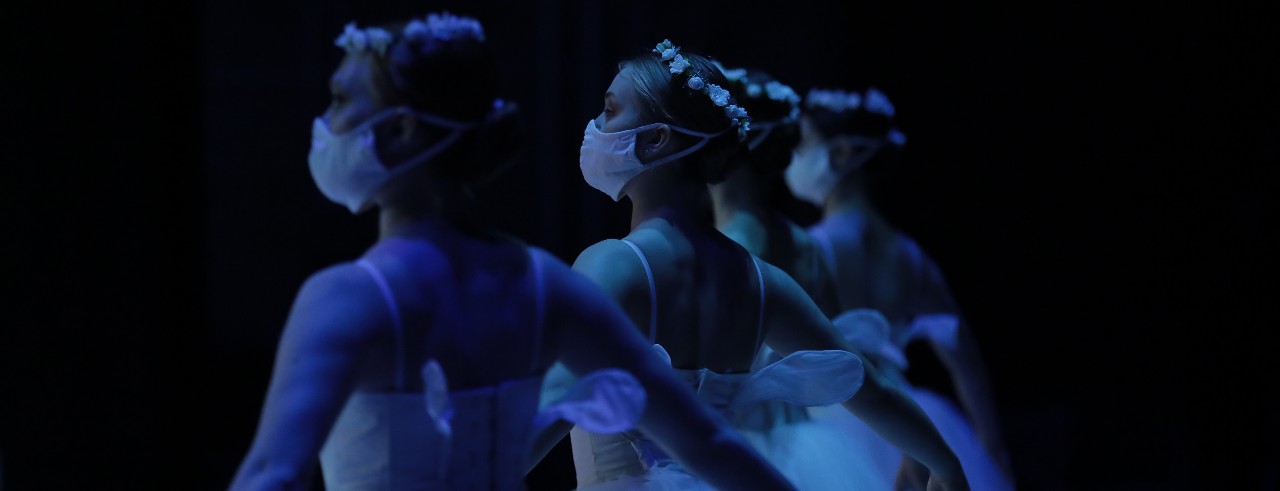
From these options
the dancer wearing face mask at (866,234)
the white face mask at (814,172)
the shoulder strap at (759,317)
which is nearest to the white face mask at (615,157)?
the shoulder strap at (759,317)

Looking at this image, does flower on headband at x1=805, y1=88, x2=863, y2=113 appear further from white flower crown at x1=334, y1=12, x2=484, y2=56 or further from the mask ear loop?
white flower crown at x1=334, y1=12, x2=484, y2=56

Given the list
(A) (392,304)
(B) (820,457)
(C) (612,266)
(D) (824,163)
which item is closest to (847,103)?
(D) (824,163)

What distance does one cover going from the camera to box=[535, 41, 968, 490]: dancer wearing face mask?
226 cm

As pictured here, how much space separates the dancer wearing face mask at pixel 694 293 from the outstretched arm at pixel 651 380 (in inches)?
14.1

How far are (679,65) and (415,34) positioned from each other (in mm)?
695

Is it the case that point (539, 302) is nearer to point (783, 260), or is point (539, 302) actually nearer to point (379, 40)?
point (379, 40)

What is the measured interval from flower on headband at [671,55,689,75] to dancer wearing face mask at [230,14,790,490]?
58 cm

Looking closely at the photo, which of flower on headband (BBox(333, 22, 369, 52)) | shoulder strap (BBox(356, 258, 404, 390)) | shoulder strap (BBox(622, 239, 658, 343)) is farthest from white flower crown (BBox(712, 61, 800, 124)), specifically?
shoulder strap (BBox(356, 258, 404, 390))

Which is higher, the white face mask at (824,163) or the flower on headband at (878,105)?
the flower on headband at (878,105)

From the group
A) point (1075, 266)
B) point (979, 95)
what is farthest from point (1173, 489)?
point (979, 95)

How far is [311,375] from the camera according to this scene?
1556 mm

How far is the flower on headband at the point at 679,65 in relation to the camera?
2305 mm

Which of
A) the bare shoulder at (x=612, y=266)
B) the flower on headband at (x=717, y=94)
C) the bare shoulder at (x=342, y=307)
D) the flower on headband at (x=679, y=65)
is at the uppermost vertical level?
the flower on headband at (x=679, y=65)

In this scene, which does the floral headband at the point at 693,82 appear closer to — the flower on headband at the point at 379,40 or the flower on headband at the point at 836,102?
the flower on headband at the point at 379,40
